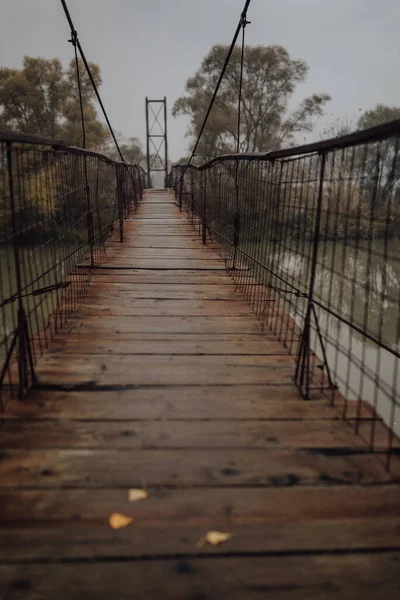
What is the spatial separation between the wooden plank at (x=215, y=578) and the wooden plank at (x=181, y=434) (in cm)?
43

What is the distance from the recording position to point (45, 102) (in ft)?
73.8

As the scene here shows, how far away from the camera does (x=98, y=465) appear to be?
49.9 inches

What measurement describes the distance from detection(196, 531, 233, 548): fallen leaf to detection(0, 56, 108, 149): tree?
22.8 metres

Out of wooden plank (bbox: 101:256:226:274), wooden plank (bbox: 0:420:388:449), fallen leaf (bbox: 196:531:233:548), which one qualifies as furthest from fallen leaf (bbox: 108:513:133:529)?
wooden plank (bbox: 101:256:226:274)

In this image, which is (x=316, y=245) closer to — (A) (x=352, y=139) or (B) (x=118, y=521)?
(A) (x=352, y=139)

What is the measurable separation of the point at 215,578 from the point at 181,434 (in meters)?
0.54

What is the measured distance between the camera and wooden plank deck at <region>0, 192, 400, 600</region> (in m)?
0.92

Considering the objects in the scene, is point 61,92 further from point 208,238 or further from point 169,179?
point 208,238

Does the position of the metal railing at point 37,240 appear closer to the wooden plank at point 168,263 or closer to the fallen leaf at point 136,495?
the wooden plank at point 168,263

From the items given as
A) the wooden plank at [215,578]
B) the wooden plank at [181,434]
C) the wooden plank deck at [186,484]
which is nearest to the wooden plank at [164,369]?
the wooden plank deck at [186,484]

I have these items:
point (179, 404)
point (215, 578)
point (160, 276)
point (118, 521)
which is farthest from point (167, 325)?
point (215, 578)

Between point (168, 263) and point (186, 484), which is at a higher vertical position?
point (168, 263)

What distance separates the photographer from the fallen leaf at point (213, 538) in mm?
1003

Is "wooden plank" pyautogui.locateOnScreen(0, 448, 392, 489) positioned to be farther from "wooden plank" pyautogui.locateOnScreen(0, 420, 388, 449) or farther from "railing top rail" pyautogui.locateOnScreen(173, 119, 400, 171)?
"railing top rail" pyautogui.locateOnScreen(173, 119, 400, 171)
